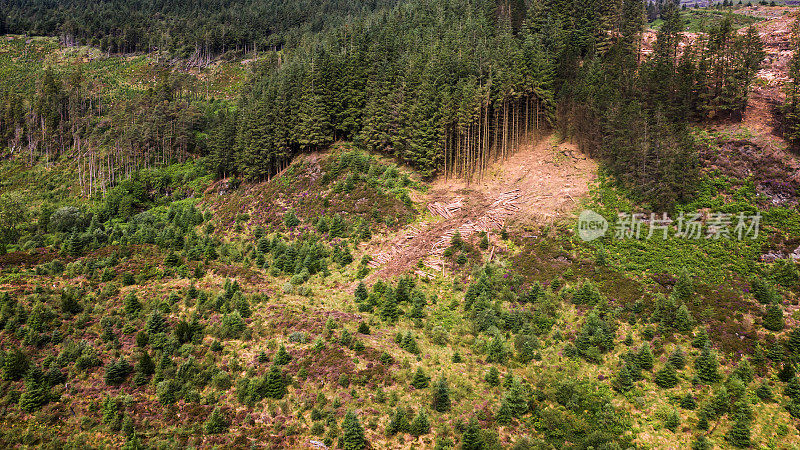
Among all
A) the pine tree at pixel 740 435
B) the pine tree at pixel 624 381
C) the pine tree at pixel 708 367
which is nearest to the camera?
the pine tree at pixel 740 435

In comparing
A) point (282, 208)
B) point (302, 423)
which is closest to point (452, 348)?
point (302, 423)

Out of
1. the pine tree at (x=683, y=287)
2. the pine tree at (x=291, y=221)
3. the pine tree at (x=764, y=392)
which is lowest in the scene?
the pine tree at (x=764, y=392)

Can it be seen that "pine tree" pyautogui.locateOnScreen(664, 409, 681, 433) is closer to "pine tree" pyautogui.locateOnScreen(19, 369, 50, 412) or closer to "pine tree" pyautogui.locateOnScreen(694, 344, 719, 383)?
"pine tree" pyautogui.locateOnScreen(694, 344, 719, 383)

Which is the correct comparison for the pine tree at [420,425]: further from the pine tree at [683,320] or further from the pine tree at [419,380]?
the pine tree at [683,320]

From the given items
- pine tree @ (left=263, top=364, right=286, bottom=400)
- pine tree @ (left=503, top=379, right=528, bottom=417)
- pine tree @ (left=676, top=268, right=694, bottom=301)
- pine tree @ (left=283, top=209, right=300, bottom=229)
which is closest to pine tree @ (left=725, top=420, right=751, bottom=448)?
pine tree @ (left=676, top=268, right=694, bottom=301)

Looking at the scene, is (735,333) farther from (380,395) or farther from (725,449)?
(380,395)

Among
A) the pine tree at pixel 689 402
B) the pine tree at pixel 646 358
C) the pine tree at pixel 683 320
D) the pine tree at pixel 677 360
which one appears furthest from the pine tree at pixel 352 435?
the pine tree at pixel 683 320

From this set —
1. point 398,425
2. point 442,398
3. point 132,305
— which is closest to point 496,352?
point 442,398
